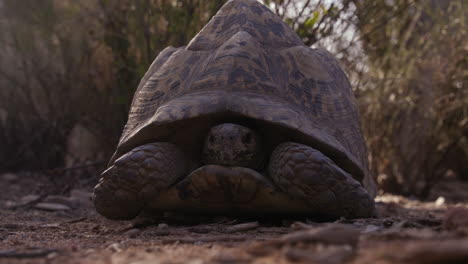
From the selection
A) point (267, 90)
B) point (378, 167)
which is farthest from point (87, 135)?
point (267, 90)

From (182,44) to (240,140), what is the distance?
179cm

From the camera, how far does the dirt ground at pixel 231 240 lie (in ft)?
3.84

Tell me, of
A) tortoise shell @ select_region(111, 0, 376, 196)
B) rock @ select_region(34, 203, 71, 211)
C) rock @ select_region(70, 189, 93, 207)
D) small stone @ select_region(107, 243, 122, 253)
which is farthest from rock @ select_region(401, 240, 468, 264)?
rock @ select_region(70, 189, 93, 207)

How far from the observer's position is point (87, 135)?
6.43 meters

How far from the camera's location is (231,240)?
186 cm

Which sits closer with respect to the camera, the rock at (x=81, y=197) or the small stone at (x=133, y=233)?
the small stone at (x=133, y=233)

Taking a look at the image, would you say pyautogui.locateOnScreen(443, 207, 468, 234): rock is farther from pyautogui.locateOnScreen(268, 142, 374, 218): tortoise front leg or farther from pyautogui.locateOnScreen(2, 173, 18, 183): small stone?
pyautogui.locateOnScreen(2, 173, 18, 183): small stone

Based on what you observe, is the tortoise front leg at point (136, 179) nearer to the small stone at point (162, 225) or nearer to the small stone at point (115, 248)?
the small stone at point (162, 225)

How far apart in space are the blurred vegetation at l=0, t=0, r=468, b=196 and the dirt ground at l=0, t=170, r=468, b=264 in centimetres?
174

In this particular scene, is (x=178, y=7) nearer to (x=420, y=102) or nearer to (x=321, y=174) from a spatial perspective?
(x=321, y=174)

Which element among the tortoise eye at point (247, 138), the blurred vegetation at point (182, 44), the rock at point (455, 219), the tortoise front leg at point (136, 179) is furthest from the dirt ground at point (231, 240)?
the blurred vegetation at point (182, 44)

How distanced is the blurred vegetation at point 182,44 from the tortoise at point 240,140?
122cm

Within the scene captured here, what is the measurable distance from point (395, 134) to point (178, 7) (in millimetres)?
2620

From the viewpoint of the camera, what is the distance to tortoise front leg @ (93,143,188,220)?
2393mm
